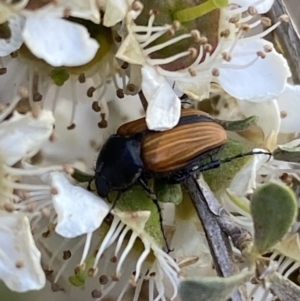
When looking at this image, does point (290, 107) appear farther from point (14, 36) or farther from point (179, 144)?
point (14, 36)

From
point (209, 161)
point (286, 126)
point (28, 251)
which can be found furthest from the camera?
point (286, 126)

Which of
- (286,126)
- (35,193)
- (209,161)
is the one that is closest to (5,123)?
(35,193)

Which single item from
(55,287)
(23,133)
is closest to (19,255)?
(23,133)

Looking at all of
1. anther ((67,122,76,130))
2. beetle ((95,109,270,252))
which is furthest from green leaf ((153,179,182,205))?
anther ((67,122,76,130))

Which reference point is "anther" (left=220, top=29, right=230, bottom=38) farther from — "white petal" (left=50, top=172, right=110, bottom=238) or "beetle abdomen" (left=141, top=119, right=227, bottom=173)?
"white petal" (left=50, top=172, right=110, bottom=238)

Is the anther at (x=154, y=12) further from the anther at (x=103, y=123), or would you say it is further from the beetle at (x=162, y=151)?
the anther at (x=103, y=123)

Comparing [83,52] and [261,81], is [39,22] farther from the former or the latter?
[261,81]
